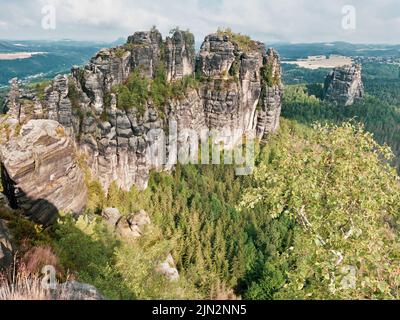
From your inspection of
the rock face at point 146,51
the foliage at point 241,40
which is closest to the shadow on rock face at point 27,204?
the rock face at point 146,51

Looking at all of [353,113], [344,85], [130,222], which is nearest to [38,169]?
[130,222]

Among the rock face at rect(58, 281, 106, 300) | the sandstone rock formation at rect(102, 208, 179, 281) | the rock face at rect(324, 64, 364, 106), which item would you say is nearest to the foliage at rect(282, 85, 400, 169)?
the rock face at rect(324, 64, 364, 106)

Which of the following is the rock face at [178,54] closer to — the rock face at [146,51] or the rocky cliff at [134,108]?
the rocky cliff at [134,108]

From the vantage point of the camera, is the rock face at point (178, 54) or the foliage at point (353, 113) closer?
the rock face at point (178, 54)

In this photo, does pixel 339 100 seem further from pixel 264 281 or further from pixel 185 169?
pixel 264 281

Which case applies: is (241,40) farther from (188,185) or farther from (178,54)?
(188,185)

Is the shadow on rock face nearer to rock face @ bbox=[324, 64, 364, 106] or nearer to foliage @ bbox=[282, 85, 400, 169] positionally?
foliage @ bbox=[282, 85, 400, 169]

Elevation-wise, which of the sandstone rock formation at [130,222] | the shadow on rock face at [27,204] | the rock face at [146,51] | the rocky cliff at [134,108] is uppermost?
the rock face at [146,51]
